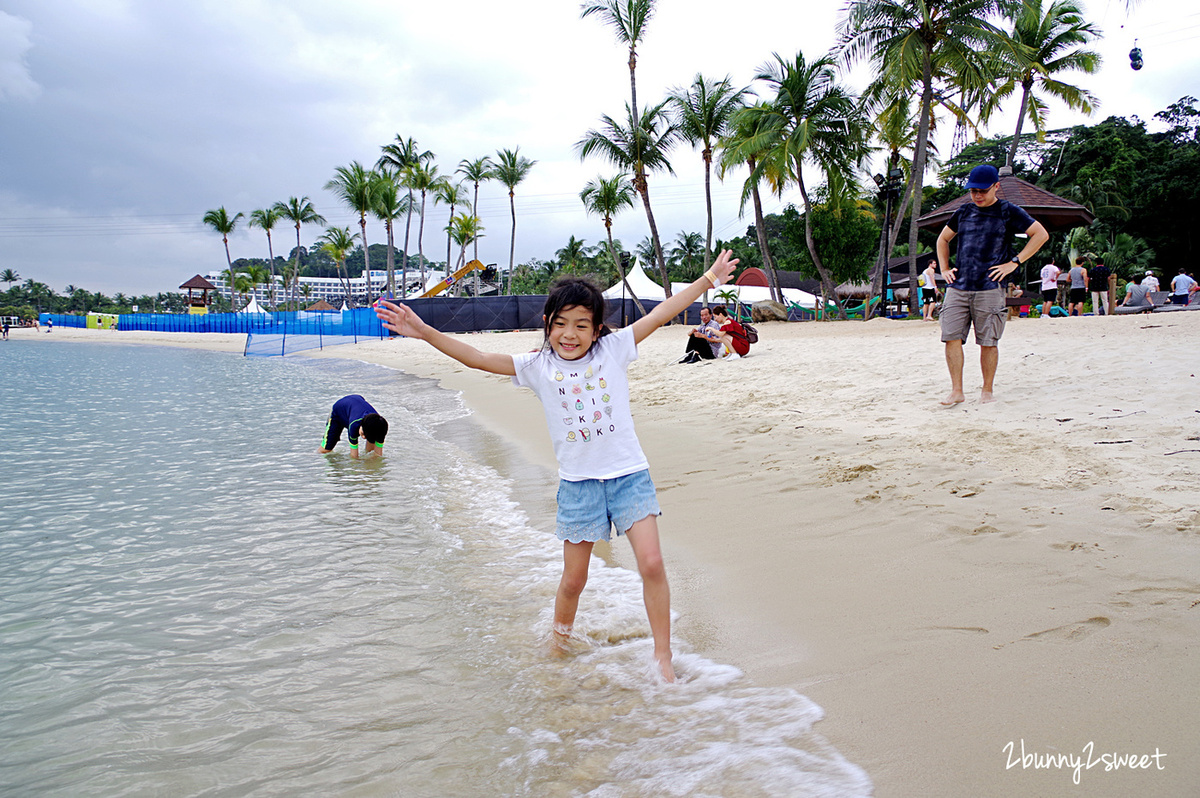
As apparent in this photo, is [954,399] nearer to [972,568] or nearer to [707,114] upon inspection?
[972,568]

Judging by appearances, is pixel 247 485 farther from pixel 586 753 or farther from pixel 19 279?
pixel 19 279

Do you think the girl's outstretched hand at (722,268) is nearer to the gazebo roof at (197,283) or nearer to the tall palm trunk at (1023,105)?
the tall palm trunk at (1023,105)

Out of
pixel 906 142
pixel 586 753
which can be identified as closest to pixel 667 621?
pixel 586 753

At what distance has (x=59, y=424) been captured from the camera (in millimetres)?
9891

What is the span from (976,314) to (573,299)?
4.48 meters

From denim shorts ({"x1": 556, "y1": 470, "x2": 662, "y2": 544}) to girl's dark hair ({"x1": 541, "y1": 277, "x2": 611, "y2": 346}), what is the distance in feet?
1.86

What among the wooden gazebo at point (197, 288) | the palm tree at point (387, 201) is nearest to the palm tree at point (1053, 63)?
the palm tree at point (387, 201)

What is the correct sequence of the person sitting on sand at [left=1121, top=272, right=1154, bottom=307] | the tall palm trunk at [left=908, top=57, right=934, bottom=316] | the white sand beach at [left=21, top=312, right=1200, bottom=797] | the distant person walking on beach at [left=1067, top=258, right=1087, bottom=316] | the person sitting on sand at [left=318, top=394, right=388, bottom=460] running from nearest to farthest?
the white sand beach at [left=21, top=312, right=1200, bottom=797], the person sitting on sand at [left=318, top=394, right=388, bottom=460], the distant person walking on beach at [left=1067, top=258, right=1087, bottom=316], the person sitting on sand at [left=1121, top=272, right=1154, bottom=307], the tall palm trunk at [left=908, top=57, right=934, bottom=316]

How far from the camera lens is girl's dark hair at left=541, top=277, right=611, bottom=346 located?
2572 mm

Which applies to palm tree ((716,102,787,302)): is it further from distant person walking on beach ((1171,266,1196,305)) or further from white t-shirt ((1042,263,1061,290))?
distant person walking on beach ((1171,266,1196,305))

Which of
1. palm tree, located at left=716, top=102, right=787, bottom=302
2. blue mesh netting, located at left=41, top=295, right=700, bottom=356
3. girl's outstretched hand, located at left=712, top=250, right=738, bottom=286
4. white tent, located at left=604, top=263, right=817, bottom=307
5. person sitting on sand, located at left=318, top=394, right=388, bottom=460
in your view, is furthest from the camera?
white tent, located at left=604, top=263, right=817, bottom=307

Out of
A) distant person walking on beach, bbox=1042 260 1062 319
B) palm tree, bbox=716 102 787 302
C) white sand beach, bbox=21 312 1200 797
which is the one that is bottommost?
white sand beach, bbox=21 312 1200 797

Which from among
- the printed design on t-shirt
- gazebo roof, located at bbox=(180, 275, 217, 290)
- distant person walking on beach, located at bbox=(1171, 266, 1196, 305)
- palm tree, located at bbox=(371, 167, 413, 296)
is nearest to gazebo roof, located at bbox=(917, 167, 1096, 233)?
distant person walking on beach, located at bbox=(1171, 266, 1196, 305)

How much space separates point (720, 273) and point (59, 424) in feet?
35.0
